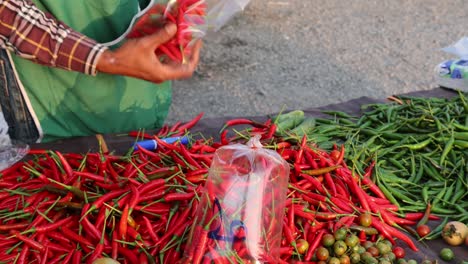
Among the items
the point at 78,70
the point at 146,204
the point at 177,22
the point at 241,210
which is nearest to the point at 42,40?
the point at 78,70

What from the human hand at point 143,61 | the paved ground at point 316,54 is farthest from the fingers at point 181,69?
the paved ground at point 316,54

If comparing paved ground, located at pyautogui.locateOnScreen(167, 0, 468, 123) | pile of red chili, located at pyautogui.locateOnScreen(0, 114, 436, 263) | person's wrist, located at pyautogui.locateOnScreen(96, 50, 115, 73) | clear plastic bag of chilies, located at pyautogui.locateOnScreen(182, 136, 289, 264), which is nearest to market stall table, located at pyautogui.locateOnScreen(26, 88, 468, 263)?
pile of red chili, located at pyautogui.locateOnScreen(0, 114, 436, 263)

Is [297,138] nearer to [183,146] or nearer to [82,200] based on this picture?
[183,146]

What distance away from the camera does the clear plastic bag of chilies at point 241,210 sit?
1.64 metres

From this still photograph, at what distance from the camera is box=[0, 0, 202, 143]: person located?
6.85 ft

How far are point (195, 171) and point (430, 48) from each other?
505 cm

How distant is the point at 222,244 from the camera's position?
1636mm

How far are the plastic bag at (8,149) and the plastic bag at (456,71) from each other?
2.37 meters

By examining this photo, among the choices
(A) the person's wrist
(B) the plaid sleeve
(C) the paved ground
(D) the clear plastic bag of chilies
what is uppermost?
(B) the plaid sleeve

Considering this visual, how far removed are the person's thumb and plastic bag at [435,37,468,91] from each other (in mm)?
1866

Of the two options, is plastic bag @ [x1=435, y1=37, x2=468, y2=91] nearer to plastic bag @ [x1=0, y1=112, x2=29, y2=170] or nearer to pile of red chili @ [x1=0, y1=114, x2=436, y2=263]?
pile of red chili @ [x1=0, y1=114, x2=436, y2=263]

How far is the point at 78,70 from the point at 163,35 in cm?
38

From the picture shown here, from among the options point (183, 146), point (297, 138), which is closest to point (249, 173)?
point (183, 146)

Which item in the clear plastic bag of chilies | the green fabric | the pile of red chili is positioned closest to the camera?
the clear plastic bag of chilies
